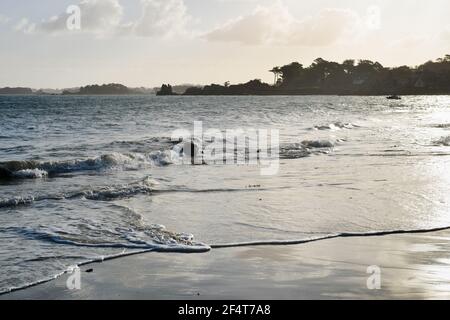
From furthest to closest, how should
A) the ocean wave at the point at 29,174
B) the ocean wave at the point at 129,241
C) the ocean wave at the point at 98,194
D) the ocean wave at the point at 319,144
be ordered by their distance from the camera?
the ocean wave at the point at 319,144, the ocean wave at the point at 29,174, the ocean wave at the point at 98,194, the ocean wave at the point at 129,241

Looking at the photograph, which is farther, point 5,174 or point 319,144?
point 319,144

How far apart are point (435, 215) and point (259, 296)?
5.50 m

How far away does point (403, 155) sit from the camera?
67.6 feet

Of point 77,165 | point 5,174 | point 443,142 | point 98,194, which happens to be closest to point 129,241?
point 98,194

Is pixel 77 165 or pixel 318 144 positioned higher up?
pixel 318 144

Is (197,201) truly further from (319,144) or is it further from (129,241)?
(319,144)

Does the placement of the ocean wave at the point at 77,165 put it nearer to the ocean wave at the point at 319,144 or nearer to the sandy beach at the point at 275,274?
the ocean wave at the point at 319,144

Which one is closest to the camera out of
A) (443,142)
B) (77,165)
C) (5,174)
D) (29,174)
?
(29,174)

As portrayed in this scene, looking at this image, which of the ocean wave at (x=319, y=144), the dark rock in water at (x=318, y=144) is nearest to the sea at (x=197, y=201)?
the ocean wave at (x=319, y=144)

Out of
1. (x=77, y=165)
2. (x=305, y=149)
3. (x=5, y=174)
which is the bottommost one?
(x=5, y=174)

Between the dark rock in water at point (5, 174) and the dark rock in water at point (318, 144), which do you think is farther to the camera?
the dark rock in water at point (318, 144)

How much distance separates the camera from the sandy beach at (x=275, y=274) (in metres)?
5.93

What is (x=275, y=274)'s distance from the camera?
259 inches

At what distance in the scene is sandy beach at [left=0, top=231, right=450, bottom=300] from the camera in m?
5.93
